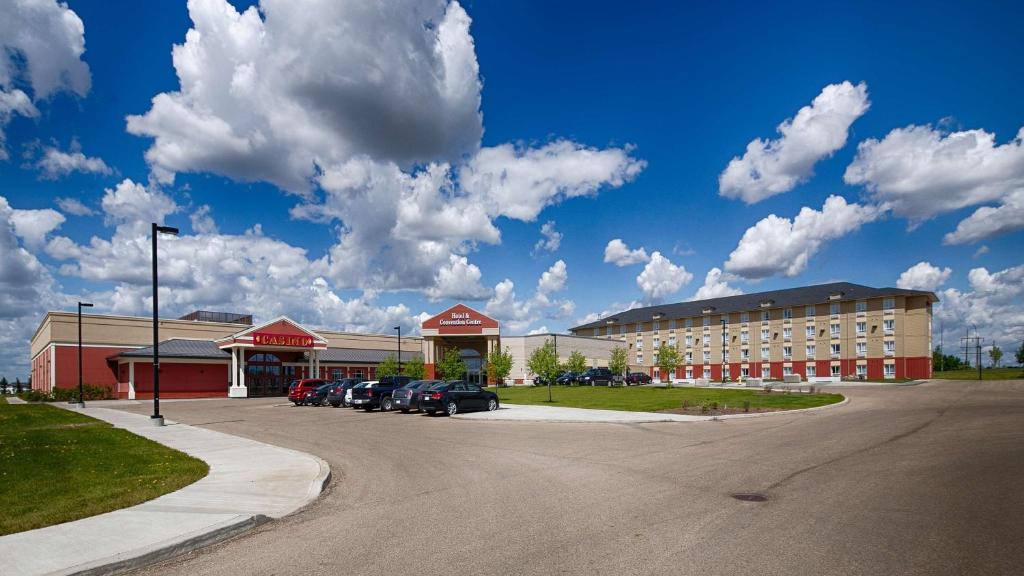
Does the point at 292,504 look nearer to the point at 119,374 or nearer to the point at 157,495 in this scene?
the point at 157,495

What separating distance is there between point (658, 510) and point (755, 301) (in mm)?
87025

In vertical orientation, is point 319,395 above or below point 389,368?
above

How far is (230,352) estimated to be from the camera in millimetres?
55531

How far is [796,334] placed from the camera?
81.5 metres

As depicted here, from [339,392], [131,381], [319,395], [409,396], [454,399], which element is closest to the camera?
[454,399]

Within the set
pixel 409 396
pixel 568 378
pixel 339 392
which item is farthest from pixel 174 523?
pixel 568 378

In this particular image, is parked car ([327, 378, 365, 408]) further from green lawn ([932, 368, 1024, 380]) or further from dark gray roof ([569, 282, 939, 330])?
green lawn ([932, 368, 1024, 380])

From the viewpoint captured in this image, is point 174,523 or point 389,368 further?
point 389,368

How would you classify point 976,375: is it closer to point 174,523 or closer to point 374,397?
point 374,397

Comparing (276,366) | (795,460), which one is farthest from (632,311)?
(795,460)

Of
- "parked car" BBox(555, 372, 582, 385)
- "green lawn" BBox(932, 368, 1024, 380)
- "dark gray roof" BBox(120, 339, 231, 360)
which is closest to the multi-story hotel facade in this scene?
"green lawn" BBox(932, 368, 1024, 380)

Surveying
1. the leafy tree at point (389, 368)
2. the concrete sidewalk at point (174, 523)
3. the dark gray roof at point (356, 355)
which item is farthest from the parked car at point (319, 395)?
the dark gray roof at point (356, 355)

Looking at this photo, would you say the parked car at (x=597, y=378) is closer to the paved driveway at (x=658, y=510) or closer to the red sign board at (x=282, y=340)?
the red sign board at (x=282, y=340)

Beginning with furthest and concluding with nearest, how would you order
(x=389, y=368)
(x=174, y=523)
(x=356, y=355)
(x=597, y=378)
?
(x=356, y=355)
(x=597, y=378)
(x=389, y=368)
(x=174, y=523)
